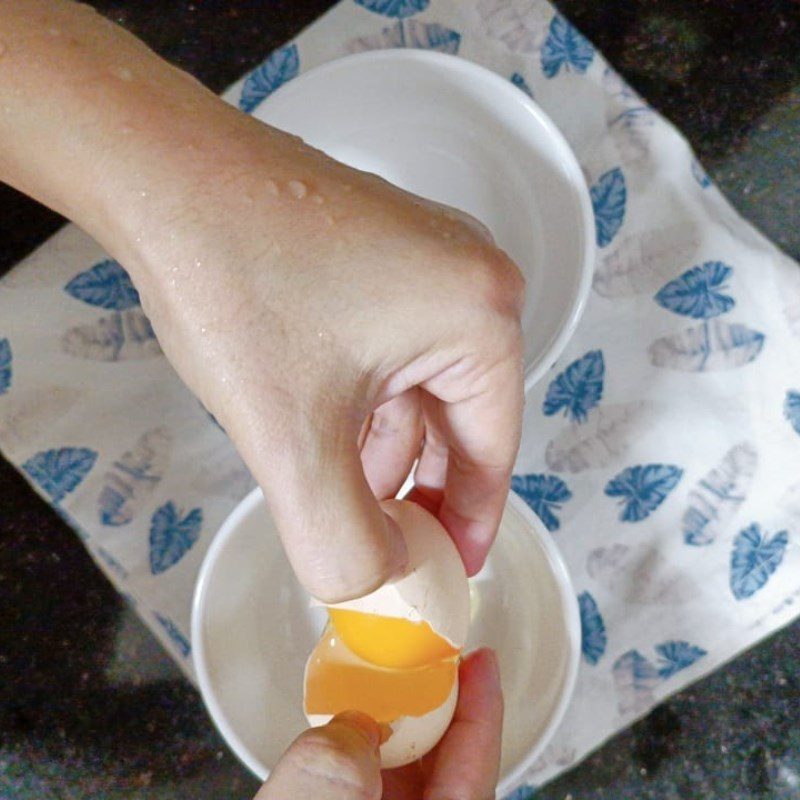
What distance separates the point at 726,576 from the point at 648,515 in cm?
9

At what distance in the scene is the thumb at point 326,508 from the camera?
0.38 m

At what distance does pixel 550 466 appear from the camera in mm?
782

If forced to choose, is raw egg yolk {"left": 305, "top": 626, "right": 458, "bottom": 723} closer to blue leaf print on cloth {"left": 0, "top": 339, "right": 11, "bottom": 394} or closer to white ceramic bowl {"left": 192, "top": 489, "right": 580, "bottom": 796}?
white ceramic bowl {"left": 192, "top": 489, "right": 580, "bottom": 796}

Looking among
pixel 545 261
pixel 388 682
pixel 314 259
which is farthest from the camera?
pixel 545 261

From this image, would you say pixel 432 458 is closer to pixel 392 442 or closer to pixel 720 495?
pixel 392 442

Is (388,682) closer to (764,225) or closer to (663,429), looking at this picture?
(663,429)

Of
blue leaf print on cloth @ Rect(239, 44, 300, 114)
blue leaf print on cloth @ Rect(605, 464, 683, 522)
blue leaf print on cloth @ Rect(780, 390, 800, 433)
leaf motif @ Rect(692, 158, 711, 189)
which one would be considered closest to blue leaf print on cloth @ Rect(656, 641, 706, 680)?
blue leaf print on cloth @ Rect(605, 464, 683, 522)

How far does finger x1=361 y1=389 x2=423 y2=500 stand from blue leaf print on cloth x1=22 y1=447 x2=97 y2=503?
322 mm

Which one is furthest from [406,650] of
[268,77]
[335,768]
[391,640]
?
[268,77]

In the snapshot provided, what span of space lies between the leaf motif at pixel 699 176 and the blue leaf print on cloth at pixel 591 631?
0.41 metres

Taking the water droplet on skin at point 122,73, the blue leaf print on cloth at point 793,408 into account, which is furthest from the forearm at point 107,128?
the blue leaf print on cloth at point 793,408

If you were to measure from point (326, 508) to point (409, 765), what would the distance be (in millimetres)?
352

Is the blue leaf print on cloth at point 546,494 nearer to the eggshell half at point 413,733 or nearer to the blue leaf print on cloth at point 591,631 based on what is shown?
the blue leaf print on cloth at point 591,631

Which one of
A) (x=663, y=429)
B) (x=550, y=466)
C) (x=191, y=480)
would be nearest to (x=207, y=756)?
(x=191, y=480)
